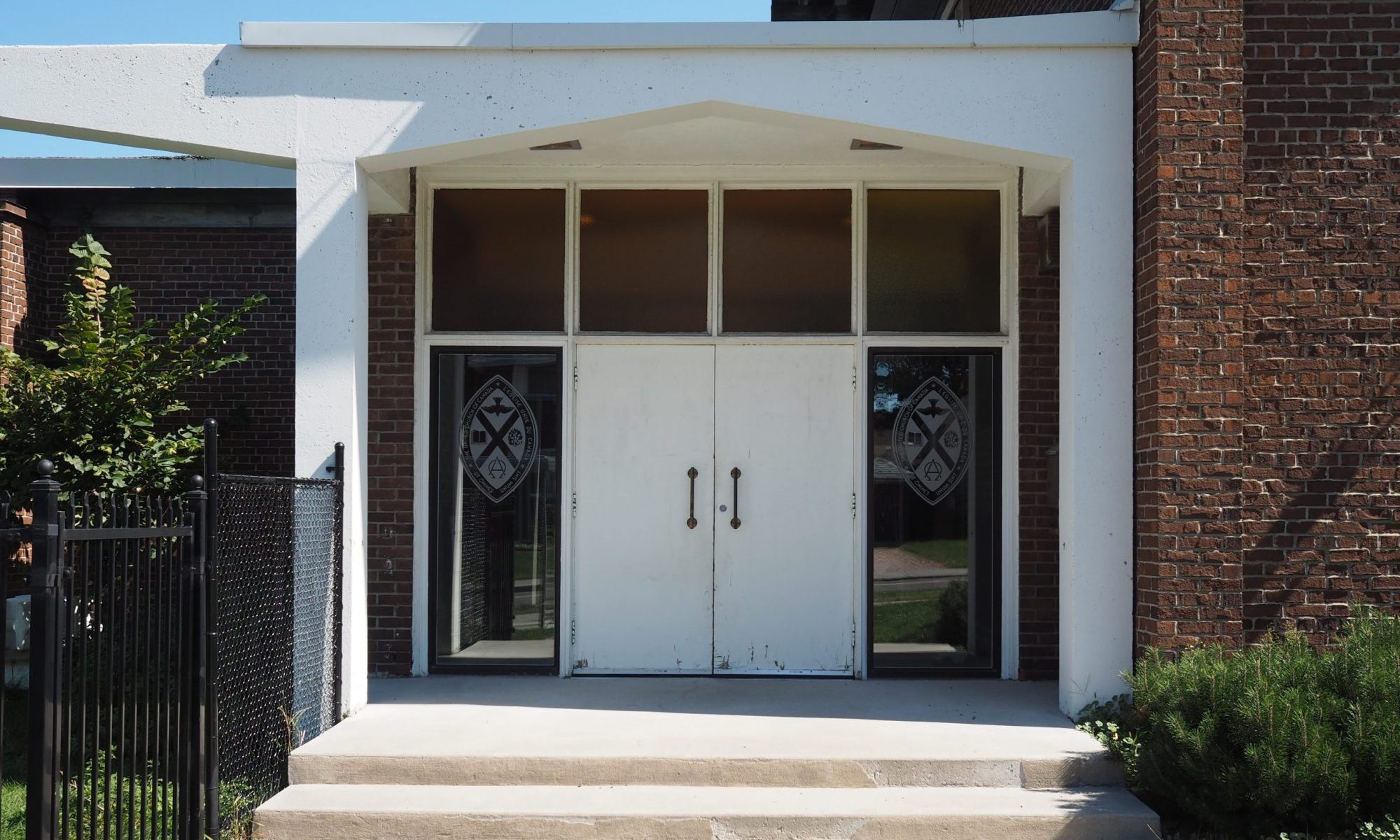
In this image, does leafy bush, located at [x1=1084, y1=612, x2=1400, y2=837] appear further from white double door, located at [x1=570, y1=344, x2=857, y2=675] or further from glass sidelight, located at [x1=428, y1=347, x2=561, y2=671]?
glass sidelight, located at [x1=428, y1=347, x2=561, y2=671]

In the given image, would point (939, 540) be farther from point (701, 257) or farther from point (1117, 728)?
point (701, 257)

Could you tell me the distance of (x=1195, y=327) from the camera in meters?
6.26

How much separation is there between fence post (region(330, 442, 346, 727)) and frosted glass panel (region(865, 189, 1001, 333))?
3573mm

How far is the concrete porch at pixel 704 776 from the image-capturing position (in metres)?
5.51

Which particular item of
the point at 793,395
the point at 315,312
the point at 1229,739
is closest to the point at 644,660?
the point at 793,395

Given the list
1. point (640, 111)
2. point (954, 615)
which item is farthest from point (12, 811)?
point (954, 615)

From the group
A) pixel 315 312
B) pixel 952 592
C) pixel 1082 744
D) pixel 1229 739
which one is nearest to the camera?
pixel 1229 739

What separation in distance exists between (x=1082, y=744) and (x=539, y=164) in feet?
16.1

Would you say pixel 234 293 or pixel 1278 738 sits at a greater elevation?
pixel 234 293

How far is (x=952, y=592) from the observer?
8.06m

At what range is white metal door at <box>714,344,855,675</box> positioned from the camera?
318 inches

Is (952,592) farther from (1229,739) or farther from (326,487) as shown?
(326,487)

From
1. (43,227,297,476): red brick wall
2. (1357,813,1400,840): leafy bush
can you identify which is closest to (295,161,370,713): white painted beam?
(43,227,297,476): red brick wall

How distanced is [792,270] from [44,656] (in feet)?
17.7
